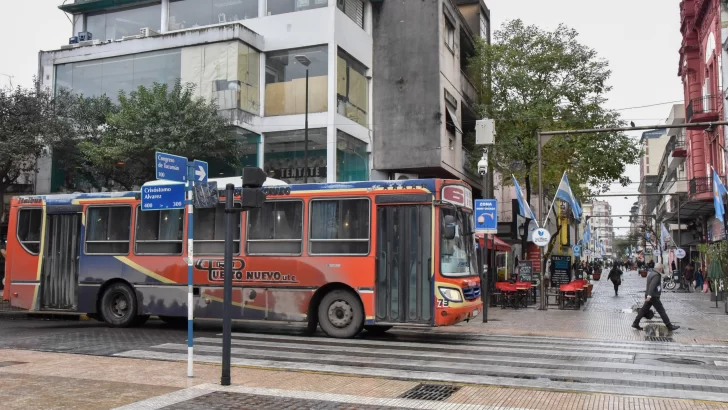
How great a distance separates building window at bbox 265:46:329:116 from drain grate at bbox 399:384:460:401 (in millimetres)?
18735

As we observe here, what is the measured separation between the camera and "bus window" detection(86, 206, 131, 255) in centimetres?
1636

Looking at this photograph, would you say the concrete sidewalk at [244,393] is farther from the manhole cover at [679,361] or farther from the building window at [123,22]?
the building window at [123,22]

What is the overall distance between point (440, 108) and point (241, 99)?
8771 mm

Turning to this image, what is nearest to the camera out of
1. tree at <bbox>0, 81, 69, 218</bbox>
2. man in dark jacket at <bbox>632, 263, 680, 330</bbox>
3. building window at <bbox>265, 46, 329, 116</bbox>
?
man in dark jacket at <bbox>632, 263, 680, 330</bbox>

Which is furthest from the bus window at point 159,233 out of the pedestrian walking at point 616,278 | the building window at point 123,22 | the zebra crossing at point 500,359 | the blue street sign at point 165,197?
the pedestrian walking at point 616,278

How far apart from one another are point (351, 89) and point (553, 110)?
35.8ft

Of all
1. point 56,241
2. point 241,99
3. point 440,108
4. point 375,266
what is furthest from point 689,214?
point 56,241

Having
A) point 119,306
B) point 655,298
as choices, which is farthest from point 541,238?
point 119,306

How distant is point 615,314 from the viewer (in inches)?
885

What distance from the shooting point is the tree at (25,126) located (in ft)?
80.4

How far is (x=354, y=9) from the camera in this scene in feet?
96.6

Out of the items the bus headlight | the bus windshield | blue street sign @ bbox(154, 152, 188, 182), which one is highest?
blue street sign @ bbox(154, 152, 188, 182)

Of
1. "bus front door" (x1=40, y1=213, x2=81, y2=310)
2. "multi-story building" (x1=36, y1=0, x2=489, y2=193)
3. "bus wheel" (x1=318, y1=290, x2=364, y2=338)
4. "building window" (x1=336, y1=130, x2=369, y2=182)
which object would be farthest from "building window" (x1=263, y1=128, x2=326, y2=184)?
"bus wheel" (x1=318, y1=290, x2=364, y2=338)

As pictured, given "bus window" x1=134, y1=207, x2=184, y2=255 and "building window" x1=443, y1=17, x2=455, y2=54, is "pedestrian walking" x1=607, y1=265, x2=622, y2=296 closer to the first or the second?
"building window" x1=443, y1=17, x2=455, y2=54
